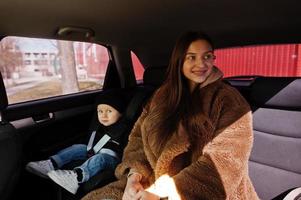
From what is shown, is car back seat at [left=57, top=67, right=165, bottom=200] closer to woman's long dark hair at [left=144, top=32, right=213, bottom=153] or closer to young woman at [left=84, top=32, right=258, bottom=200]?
young woman at [left=84, top=32, right=258, bottom=200]

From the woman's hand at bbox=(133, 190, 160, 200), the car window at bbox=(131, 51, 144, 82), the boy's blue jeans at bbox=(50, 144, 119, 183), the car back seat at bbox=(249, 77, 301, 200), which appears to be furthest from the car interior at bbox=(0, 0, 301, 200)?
the woman's hand at bbox=(133, 190, 160, 200)

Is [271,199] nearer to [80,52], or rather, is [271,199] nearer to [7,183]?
[7,183]

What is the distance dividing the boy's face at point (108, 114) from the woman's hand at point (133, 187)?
0.89 m

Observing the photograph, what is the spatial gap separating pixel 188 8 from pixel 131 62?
1.47 metres

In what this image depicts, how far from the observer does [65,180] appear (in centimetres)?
214

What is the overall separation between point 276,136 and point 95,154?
130 centimetres

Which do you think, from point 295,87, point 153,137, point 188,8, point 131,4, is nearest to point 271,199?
point 295,87

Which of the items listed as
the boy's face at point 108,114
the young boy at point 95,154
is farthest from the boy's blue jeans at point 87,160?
the boy's face at point 108,114

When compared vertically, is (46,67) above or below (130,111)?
above

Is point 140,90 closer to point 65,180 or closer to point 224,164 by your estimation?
point 65,180

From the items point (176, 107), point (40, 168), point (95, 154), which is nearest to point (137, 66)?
point (95, 154)

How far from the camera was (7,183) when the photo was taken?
2.32 meters

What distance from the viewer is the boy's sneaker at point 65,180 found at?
6.96 ft

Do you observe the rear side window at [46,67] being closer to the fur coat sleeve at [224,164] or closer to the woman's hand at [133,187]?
the woman's hand at [133,187]
